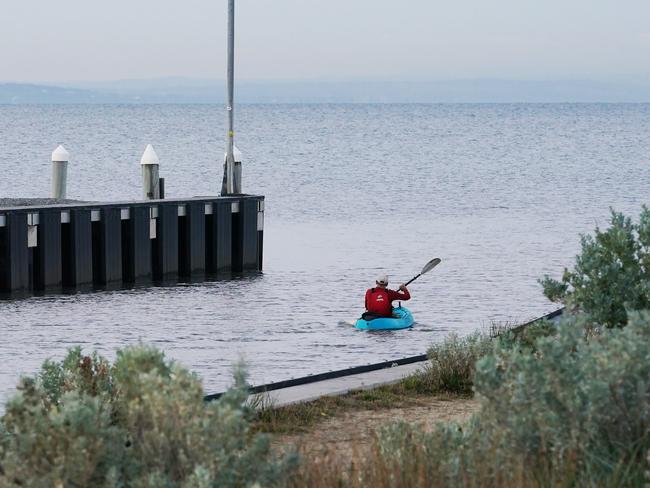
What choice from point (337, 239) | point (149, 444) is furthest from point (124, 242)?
point (149, 444)

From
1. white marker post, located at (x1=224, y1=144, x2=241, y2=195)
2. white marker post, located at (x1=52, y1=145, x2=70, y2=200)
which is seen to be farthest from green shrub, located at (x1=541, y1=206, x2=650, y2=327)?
white marker post, located at (x1=52, y1=145, x2=70, y2=200)

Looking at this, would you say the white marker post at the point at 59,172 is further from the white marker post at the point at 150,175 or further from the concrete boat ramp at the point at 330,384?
the concrete boat ramp at the point at 330,384

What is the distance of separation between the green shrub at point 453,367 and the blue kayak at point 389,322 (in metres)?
8.23

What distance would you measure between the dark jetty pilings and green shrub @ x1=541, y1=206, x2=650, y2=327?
1456 cm

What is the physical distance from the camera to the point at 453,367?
1180 cm

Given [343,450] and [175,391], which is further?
[343,450]

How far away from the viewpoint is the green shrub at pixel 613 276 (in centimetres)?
914

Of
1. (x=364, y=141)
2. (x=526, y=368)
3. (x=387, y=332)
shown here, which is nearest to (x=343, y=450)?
(x=526, y=368)

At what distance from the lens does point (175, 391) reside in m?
5.68

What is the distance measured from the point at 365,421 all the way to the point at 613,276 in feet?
7.17

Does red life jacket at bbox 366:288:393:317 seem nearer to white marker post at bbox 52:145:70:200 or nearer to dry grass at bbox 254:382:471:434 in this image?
white marker post at bbox 52:145:70:200

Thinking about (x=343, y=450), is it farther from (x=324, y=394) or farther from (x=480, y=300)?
(x=480, y=300)

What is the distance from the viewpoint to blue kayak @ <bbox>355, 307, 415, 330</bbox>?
66.8 ft

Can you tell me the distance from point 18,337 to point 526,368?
47.6 ft
